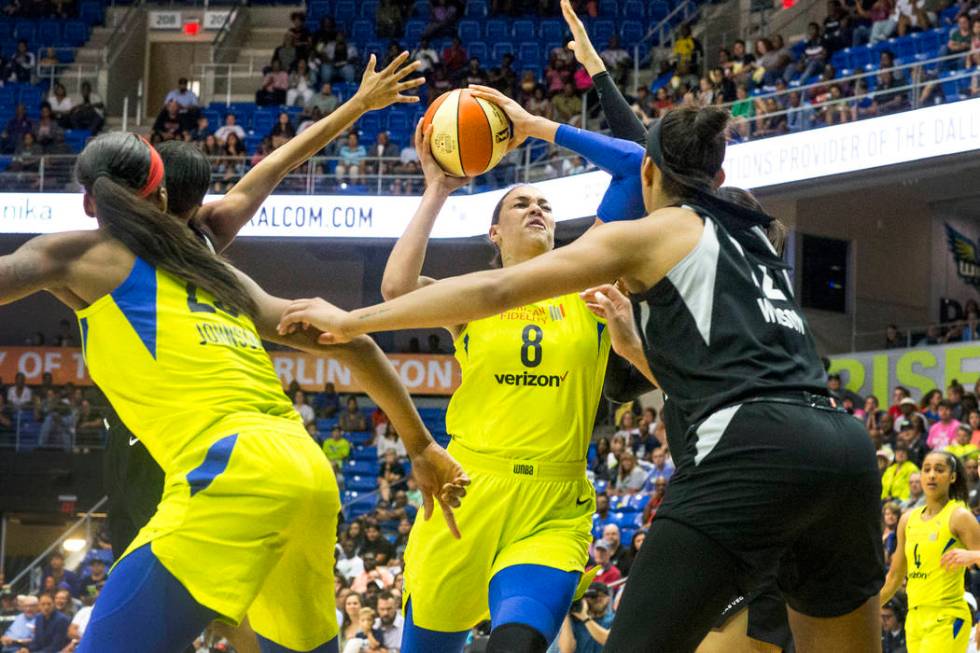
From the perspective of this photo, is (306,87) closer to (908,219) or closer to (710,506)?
(908,219)

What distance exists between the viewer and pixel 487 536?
15.3ft

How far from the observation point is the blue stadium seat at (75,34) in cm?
2673

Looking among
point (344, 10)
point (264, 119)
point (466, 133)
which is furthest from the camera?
point (344, 10)

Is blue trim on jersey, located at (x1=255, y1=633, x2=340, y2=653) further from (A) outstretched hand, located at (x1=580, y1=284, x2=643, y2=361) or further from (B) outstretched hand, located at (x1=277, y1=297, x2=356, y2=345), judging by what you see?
(A) outstretched hand, located at (x1=580, y1=284, x2=643, y2=361)

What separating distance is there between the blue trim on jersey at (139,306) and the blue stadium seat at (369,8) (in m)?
23.1

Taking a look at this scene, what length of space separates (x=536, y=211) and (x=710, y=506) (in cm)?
215

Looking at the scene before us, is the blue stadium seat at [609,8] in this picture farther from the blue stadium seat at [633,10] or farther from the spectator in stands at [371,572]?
the spectator in stands at [371,572]

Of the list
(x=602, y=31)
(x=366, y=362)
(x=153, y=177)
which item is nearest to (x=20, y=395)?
(x=602, y=31)

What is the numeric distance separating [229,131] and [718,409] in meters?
19.5

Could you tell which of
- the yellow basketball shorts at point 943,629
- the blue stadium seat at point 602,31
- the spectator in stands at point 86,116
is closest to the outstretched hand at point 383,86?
the yellow basketball shorts at point 943,629

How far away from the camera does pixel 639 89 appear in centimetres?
2036

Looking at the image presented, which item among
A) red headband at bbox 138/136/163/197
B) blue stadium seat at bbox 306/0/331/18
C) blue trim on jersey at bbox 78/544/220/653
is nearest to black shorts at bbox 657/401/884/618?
blue trim on jersey at bbox 78/544/220/653

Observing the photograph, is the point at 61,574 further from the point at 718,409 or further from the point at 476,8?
the point at 718,409

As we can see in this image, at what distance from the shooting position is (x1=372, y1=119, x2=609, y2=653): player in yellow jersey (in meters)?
4.61
